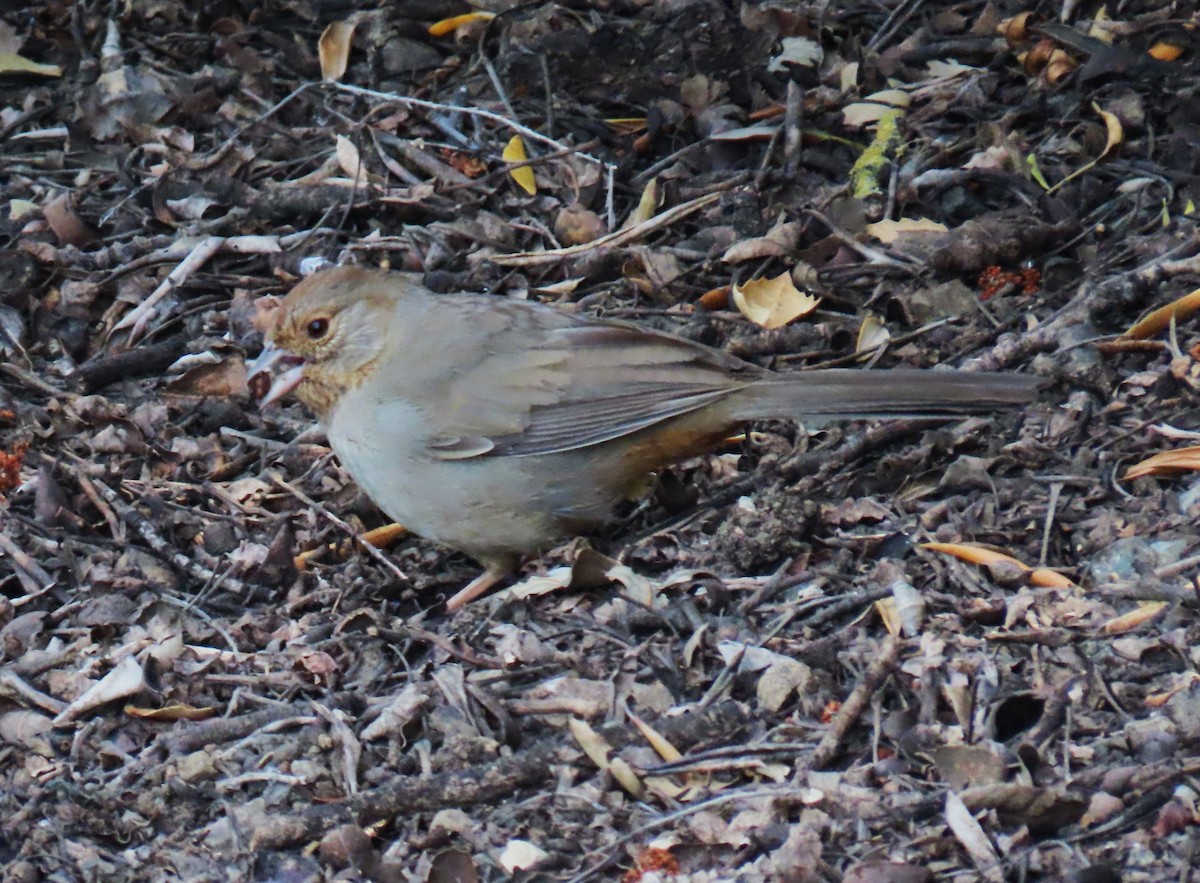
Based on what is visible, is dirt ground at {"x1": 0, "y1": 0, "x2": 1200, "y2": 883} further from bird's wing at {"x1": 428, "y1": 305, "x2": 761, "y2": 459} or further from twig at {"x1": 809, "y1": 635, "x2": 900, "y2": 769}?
bird's wing at {"x1": 428, "y1": 305, "x2": 761, "y2": 459}

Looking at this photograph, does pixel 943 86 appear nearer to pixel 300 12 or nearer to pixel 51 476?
pixel 300 12

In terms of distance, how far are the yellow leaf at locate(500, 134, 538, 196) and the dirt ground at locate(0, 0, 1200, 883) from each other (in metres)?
0.06

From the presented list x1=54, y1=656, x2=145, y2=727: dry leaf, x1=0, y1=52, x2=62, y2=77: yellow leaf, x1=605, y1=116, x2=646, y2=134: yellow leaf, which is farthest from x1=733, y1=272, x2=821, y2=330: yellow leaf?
x1=0, y1=52, x2=62, y2=77: yellow leaf

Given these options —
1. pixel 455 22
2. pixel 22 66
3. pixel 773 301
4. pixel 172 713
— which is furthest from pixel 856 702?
pixel 22 66

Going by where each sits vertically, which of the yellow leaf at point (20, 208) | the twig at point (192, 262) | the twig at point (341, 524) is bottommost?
the twig at point (341, 524)

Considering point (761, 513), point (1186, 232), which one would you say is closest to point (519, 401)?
point (761, 513)

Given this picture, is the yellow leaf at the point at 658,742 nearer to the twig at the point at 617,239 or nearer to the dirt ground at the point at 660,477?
the dirt ground at the point at 660,477

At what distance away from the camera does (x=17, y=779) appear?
13.1 ft

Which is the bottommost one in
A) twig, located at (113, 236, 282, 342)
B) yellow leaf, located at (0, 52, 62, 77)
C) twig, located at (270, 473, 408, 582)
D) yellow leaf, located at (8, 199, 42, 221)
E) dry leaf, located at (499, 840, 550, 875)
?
twig, located at (270, 473, 408, 582)

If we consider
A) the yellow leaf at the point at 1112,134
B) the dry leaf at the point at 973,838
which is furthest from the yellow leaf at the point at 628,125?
the dry leaf at the point at 973,838

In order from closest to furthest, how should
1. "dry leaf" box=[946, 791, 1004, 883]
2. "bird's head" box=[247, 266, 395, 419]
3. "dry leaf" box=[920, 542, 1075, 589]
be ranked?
"dry leaf" box=[946, 791, 1004, 883] → "dry leaf" box=[920, 542, 1075, 589] → "bird's head" box=[247, 266, 395, 419]

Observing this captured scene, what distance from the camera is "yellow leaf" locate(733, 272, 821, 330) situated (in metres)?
5.44

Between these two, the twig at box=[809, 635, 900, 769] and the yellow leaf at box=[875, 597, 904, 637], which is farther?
the yellow leaf at box=[875, 597, 904, 637]

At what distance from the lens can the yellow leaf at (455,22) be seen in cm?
678
